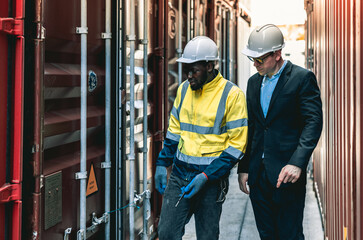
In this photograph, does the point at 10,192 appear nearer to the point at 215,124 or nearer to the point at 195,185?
the point at 195,185

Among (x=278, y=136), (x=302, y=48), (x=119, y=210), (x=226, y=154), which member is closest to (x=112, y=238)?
(x=119, y=210)

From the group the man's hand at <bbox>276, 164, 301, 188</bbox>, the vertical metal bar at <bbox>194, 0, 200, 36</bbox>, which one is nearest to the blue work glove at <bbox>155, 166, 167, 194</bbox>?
the man's hand at <bbox>276, 164, 301, 188</bbox>

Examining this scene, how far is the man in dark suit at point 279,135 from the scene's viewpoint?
142 inches

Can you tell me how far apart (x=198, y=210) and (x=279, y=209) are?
0.59 m

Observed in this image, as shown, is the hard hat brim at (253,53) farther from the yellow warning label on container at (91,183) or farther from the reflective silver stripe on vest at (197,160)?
the yellow warning label on container at (91,183)

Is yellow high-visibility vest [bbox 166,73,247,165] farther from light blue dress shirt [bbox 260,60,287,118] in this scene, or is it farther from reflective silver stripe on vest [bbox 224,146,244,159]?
light blue dress shirt [bbox 260,60,287,118]

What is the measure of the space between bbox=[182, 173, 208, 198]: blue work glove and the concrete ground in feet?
7.58

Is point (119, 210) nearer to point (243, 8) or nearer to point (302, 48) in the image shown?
point (243, 8)

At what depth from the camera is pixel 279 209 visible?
12.4 ft

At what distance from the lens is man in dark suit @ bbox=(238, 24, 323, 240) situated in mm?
3607

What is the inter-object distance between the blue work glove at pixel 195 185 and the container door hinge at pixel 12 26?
1628 mm

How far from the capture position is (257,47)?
149 inches

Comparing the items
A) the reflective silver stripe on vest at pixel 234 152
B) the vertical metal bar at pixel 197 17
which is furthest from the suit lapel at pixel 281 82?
the vertical metal bar at pixel 197 17

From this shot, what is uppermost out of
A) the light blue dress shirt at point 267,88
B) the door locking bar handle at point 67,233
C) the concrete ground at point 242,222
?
the light blue dress shirt at point 267,88
